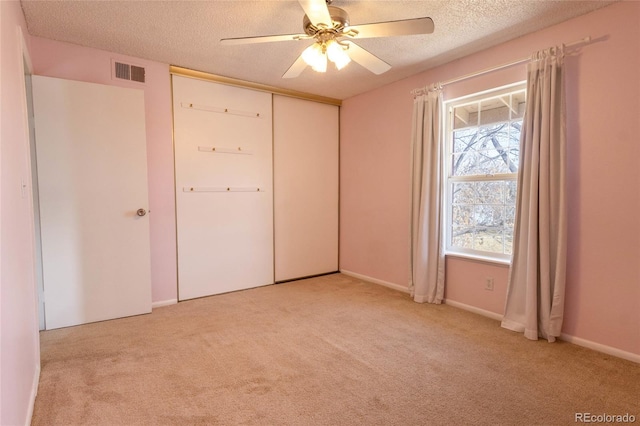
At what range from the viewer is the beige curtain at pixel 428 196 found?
11.0 feet

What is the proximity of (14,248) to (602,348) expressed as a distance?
3620 millimetres

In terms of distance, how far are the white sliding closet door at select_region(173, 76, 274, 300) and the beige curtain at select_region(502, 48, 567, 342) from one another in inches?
106

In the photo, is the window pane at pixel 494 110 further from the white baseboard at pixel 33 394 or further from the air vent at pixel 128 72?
the white baseboard at pixel 33 394

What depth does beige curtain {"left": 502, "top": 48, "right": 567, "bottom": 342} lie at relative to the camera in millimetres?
2477

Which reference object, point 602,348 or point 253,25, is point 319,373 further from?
point 253,25

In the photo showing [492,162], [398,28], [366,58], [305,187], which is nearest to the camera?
[398,28]

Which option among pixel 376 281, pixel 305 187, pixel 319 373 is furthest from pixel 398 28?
pixel 376 281

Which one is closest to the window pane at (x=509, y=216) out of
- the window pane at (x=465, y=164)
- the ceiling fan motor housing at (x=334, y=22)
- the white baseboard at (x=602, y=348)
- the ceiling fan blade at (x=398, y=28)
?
the window pane at (x=465, y=164)

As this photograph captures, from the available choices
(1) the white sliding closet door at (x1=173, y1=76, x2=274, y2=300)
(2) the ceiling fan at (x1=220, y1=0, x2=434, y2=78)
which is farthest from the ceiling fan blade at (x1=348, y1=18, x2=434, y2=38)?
(1) the white sliding closet door at (x1=173, y1=76, x2=274, y2=300)

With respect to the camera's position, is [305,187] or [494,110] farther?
[305,187]

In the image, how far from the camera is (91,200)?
290 cm

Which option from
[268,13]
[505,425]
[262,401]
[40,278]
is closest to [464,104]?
[268,13]

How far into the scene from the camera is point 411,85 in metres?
3.68

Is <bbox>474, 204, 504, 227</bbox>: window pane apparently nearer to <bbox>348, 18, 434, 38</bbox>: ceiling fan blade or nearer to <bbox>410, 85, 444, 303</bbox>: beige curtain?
<bbox>410, 85, 444, 303</bbox>: beige curtain
